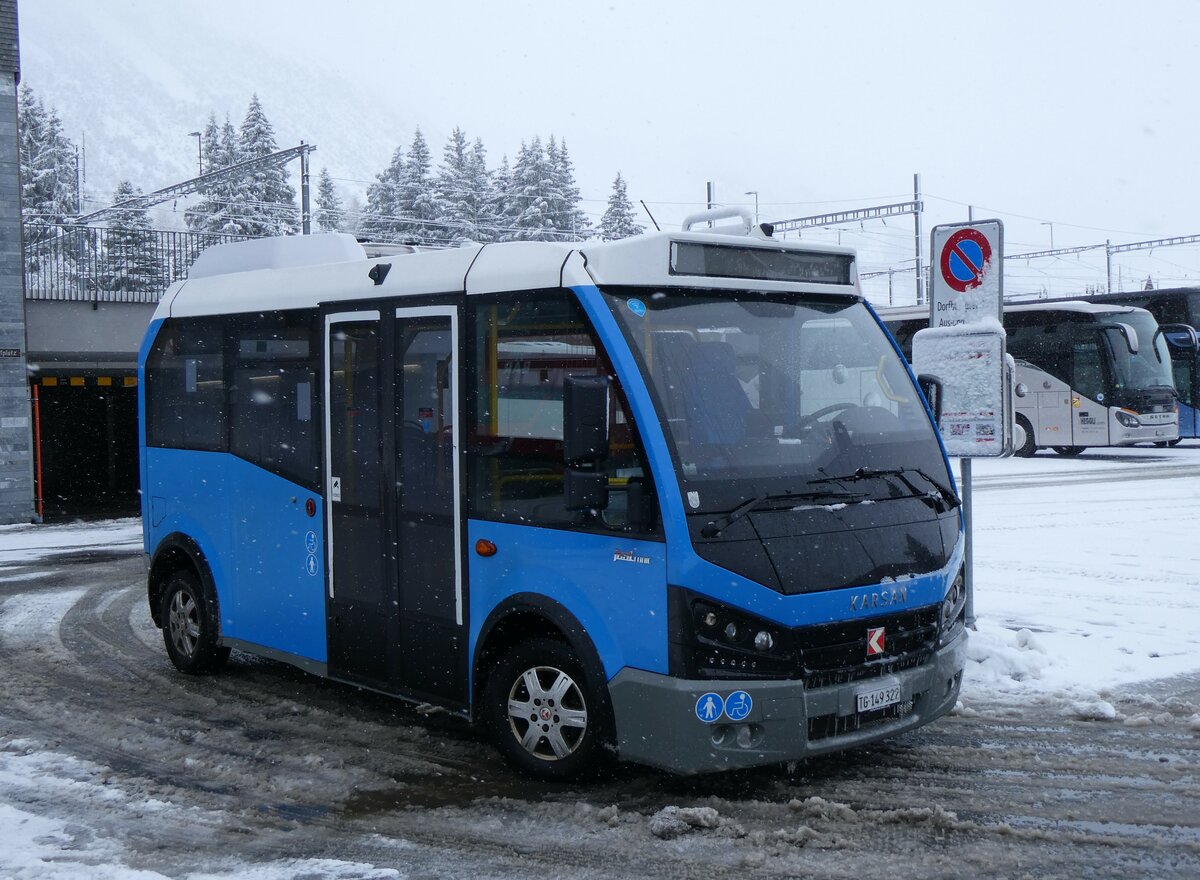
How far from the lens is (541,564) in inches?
236

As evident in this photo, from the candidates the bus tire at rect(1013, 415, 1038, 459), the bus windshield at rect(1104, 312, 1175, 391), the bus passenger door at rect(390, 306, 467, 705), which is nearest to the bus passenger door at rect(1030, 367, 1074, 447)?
the bus tire at rect(1013, 415, 1038, 459)

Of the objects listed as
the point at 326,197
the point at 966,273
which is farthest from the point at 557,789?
the point at 326,197

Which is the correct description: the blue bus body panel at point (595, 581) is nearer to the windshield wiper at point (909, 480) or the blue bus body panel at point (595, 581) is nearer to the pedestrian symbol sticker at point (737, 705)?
the pedestrian symbol sticker at point (737, 705)

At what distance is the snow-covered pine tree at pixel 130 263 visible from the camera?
23062mm

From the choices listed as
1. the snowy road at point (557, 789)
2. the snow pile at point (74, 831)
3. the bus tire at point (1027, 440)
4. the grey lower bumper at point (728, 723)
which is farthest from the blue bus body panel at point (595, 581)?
the bus tire at point (1027, 440)

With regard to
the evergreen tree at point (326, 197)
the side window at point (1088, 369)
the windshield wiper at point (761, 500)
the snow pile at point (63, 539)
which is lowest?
the snow pile at point (63, 539)

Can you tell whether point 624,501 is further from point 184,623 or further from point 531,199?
point 531,199

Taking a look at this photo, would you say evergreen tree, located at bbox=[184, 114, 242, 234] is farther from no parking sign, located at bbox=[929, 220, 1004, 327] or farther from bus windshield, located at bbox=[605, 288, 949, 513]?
A: bus windshield, located at bbox=[605, 288, 949, 513]

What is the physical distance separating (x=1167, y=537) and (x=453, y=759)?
10.4 metres

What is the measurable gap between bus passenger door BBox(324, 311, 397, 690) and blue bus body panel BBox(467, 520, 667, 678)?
0.91 m

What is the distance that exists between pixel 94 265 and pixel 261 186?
113 ft

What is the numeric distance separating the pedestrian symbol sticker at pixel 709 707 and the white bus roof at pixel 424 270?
1.90 m

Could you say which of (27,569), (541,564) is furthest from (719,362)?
(27,569)

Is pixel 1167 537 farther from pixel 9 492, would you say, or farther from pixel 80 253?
pixel 80 253
